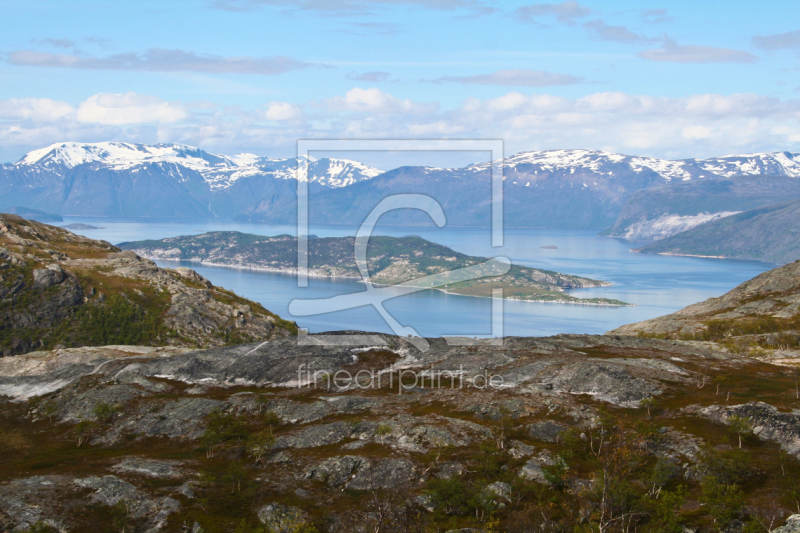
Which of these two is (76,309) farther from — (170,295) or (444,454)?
(444,454)

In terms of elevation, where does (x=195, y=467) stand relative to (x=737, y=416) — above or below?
below

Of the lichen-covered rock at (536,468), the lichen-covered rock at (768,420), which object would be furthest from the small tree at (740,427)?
the lichen-covered rock at (536,468)

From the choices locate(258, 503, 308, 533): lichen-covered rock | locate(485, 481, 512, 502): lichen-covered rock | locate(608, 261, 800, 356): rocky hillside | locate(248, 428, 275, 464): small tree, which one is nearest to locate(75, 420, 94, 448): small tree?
locate(248, 428, 275, 464): small tree

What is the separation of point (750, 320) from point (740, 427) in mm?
92890

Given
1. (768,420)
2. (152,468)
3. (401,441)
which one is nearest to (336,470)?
(401,441)

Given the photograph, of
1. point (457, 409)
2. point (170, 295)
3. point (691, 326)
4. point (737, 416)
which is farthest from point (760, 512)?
point (170, 295)

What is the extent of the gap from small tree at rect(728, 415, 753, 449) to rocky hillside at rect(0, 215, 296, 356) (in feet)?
378

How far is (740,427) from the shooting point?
183ft

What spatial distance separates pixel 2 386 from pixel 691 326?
13047 cm

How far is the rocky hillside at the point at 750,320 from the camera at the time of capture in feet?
365

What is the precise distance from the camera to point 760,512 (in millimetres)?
45281

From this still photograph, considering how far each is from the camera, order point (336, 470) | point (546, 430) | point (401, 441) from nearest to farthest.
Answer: point (336, 470), point (401, 441), point (546, 430)

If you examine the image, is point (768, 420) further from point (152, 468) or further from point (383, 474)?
point (152, 468)

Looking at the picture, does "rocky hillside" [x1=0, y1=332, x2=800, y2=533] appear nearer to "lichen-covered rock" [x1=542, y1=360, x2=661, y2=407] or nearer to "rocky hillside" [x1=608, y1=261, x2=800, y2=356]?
"lichen-covered rock" [x1=542, y1=360, x2=661, y2=407]
